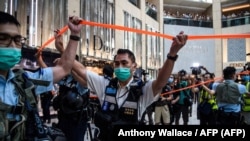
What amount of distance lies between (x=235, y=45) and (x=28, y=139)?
88.7 ft

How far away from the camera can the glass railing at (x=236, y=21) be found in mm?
25594

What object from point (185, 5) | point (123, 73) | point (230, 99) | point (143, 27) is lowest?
point (230, 99)

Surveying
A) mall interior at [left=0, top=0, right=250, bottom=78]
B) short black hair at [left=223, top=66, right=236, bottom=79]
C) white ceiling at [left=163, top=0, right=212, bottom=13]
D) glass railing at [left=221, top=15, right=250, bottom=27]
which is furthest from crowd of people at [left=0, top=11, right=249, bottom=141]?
white ceiling at [left=163, top=0, right=212, bottom=13]

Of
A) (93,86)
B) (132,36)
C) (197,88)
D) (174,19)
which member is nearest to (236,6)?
(174,19)

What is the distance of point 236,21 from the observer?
26.6m

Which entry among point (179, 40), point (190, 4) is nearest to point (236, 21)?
point (190, 4)

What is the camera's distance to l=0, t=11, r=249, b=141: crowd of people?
1.57 m

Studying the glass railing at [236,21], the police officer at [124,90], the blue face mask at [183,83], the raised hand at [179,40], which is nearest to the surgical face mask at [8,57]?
the police officer at [124,90]

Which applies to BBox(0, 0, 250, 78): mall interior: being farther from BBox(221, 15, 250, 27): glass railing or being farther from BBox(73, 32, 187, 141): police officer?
BBox(73, 32, 187, 141): police officer

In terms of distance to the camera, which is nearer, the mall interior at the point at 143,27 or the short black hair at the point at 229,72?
the short black hair at the point at 229,72

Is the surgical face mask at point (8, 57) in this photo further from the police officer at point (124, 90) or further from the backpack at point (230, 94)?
the backpack at point (230, 94)

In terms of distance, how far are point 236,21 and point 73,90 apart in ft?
83.8

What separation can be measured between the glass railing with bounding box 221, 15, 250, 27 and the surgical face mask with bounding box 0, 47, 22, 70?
26712mm

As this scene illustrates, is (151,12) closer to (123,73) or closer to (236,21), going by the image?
(236,21)
